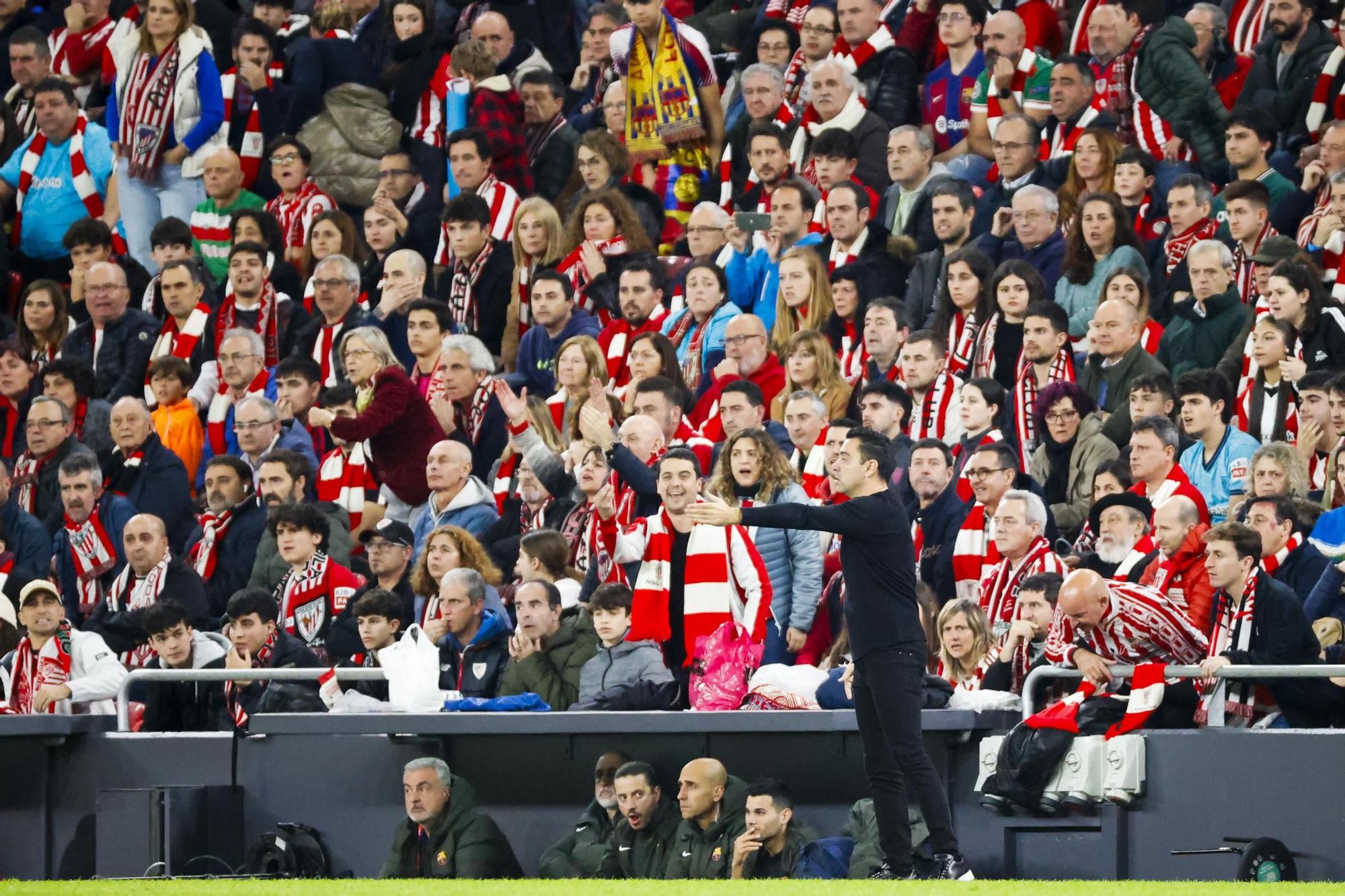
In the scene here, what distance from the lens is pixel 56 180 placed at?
61.1ft

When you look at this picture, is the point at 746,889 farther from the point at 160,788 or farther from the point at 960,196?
the point at 960,196

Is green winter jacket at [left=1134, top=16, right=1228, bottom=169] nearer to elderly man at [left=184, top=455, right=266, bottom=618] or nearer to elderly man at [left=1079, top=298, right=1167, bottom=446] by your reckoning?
A: elderly man at [left=1079, top=298, right=1167, bottom=446]

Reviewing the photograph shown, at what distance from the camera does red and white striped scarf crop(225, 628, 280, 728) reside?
40.3ft

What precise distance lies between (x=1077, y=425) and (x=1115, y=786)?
9.83ft

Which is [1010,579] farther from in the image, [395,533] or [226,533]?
[226,533]

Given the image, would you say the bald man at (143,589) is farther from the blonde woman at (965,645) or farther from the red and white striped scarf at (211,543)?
the blonde woman at (965,645)

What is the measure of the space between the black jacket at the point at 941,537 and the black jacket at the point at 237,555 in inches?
164

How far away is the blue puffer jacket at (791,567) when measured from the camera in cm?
1173

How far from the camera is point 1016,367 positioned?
13.2m

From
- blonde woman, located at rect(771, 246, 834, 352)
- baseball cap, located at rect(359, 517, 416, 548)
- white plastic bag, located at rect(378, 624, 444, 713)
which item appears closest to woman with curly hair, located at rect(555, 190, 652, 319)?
blonde woman, located at rect(771, 246, 834, 352)

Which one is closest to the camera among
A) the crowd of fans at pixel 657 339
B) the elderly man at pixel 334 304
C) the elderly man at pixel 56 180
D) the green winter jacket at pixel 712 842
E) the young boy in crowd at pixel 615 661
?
the green winter jacket at pixel 712 842

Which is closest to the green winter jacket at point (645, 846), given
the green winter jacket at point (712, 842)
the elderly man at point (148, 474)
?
the green winter jacket at point (712, 842)

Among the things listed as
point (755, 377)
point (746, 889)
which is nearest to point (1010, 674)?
point (746, 889)

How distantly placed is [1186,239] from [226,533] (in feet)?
19.6
